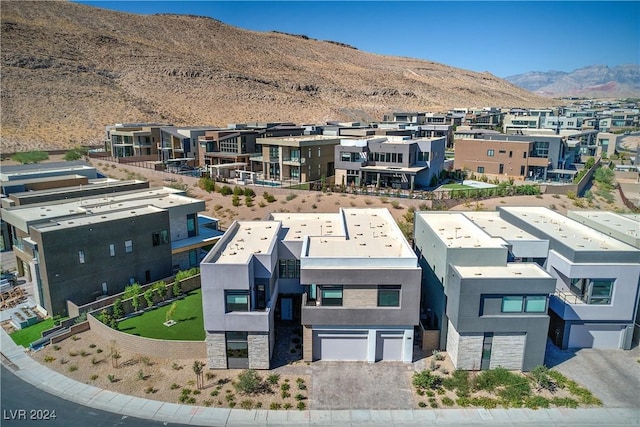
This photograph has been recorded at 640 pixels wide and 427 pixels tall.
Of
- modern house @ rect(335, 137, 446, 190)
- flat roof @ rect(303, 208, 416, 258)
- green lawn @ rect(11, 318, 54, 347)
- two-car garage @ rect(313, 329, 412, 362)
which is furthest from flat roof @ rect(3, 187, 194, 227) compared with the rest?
modern house @ rect(335, 137, 446, 190)

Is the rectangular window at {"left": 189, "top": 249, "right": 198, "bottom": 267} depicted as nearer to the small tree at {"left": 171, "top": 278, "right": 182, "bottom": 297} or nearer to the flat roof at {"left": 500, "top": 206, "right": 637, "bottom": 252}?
the small tree at {"left": 171, "top": 278, "right": 182, "bottom": 297}

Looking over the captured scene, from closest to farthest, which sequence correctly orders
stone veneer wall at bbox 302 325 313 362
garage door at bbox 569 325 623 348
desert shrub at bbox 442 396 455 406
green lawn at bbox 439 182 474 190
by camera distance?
desert shrub at bbox 442 396 455 406 < stone veneer wall at bbox 302 325 313 362 < garage door at bbox 569 325 623 348 < green lawn at bbox 439 182 474 190

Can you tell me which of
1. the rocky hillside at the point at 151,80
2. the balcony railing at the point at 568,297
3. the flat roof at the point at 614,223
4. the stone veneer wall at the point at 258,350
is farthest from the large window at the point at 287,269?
the rocky hillside at the point at 151,80

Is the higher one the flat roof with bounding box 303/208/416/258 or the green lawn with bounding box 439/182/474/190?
the flat roof with bounding box 303/208/416/258

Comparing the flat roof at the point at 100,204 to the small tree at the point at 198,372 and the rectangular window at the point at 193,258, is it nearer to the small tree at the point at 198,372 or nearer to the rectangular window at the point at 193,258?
the rectangular window at the point at 193,258

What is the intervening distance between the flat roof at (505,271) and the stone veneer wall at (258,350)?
36.7 ft

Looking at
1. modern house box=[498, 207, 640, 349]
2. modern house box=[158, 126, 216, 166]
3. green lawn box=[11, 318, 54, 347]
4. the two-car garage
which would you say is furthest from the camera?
modern house box=[158, 126, 216, 166]

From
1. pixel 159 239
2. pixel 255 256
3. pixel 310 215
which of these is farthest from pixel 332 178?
pixel 255 256

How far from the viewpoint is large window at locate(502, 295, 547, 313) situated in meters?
24.1

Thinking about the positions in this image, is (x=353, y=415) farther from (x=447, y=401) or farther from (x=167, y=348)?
(x=167, y=348)

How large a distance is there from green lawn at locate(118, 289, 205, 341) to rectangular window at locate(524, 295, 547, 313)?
61.8 ft

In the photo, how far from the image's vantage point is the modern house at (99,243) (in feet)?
100

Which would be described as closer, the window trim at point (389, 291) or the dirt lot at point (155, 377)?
the dirt lot at point (155, 377)

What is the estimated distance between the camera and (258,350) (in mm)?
25000
